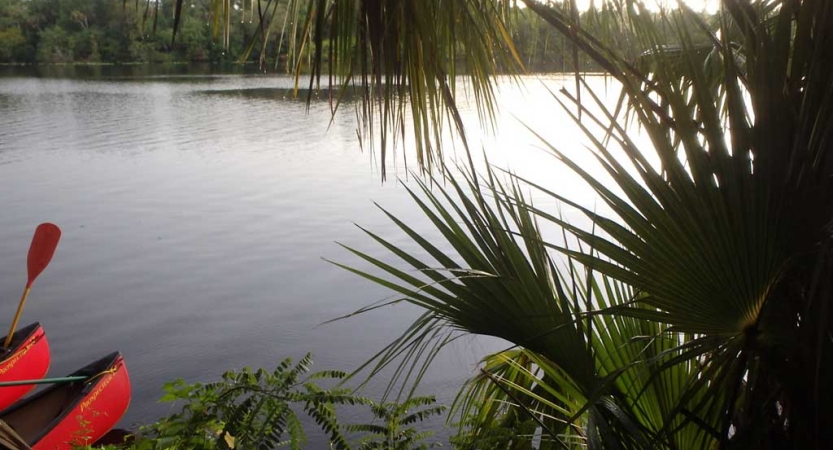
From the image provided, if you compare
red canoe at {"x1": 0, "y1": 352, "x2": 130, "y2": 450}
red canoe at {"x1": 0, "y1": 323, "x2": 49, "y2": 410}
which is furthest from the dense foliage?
red canoe at {"x1": 0, "y1": 352, "x2": 130, "y2": 450}

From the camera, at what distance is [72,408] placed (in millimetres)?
3918

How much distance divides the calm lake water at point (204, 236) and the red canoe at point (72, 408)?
78 centimetres

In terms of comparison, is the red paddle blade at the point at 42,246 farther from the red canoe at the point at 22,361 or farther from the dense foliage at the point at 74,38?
the dense foliage at the point at 74,38

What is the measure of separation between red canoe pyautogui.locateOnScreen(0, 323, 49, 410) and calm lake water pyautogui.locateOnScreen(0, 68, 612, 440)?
0.72 metres

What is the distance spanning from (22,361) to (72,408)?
966 mm

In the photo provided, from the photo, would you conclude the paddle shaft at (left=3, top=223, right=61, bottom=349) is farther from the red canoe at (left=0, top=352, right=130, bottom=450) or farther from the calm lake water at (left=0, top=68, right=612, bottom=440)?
the calm lake water at (left=0, top=68, right=612, bottom=440)

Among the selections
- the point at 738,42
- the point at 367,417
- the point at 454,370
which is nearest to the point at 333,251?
the point at 454,370

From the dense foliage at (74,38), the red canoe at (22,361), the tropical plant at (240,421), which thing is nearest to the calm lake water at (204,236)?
the red canoe at (22,361)

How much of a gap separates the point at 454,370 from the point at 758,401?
4.83 m

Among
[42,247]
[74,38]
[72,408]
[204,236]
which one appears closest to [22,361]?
[42,247]

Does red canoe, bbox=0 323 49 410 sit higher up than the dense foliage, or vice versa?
the dense foliage

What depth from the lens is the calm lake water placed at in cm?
627

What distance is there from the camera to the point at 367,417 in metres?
5.00

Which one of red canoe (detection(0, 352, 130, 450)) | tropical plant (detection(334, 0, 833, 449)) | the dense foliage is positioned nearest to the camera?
tropical plant (detection(334, 0, 833, 449))
